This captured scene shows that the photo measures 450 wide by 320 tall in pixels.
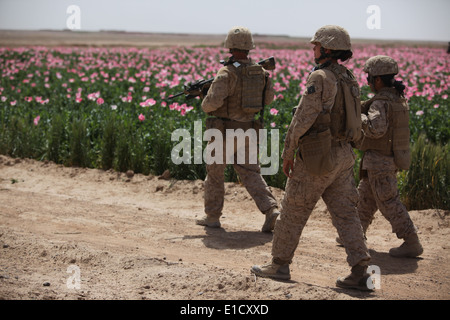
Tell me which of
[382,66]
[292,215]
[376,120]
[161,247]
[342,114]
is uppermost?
[382,66]

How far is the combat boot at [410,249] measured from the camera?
19.6 ft

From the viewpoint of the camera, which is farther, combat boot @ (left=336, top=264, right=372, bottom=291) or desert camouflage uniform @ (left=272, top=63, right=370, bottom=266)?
combat boot @ (left=336, top=264, right=372, bottom=291)

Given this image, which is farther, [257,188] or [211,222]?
[211,222]

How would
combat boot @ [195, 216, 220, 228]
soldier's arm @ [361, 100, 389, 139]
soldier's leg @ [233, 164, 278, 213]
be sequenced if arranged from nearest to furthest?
1. soldier's arm @ [361, 100, 389, 139]
2. soldier's leg @ [233, 164, 278, 213]
3. combat boot @ [195, 216, 220, 228]

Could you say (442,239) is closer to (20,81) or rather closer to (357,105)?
(357,105)

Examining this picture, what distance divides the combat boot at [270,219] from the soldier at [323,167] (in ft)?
5.49

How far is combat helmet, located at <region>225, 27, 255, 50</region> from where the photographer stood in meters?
6.39

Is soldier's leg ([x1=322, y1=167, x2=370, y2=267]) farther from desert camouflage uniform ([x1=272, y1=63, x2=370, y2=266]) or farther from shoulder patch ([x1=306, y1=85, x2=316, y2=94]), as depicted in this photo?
shoulder patch ([x1=306, y1=85, x2=316, y2=94])

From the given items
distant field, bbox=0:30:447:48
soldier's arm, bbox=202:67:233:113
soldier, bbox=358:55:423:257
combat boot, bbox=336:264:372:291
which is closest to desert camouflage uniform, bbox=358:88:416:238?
soldier, bbox=358:55:423:257

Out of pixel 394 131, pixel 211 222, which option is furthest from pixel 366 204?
pixel 211 222

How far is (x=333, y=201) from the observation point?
4941 millimetres

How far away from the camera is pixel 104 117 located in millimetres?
10844

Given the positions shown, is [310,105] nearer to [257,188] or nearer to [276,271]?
[276,271]

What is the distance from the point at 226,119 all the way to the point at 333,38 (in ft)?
7.19
